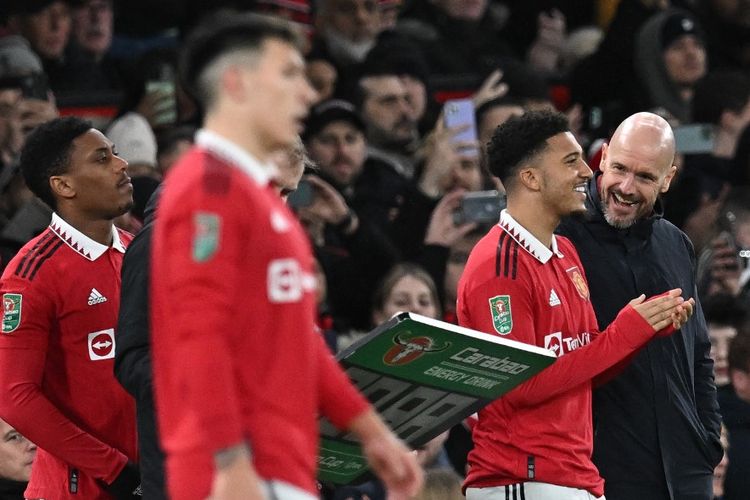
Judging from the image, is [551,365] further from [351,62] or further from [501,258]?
[351,62]

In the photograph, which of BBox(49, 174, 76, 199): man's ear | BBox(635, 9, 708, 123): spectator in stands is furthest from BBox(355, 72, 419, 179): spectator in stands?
BBox(49, 174, 76, 199): man's ear

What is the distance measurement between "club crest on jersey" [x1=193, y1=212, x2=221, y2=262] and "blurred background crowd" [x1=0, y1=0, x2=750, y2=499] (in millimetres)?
3899

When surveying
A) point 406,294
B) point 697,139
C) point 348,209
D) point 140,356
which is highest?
point 140,356

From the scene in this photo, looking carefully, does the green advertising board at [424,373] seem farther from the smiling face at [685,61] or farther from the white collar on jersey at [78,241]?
the smiling face at [685,61]

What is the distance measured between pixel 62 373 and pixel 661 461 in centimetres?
193

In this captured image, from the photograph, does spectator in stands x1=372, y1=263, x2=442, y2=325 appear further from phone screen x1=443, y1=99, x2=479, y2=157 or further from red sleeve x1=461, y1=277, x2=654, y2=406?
red sleeve x1=461, y1=277, x2=654, y2=406

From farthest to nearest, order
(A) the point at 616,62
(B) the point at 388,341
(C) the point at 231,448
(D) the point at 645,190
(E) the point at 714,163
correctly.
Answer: (A) the point at 616,62 < (E) the point at 714,163 < (D) the point at 645,190 < (B) the point at 388,341 < (C) the point at 231,448

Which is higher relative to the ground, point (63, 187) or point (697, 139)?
point (63, 187)

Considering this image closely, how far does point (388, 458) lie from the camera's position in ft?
11.5

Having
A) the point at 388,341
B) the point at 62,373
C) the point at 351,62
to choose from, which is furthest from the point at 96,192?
the point at 351,62

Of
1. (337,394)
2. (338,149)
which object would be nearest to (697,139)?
(338,149)

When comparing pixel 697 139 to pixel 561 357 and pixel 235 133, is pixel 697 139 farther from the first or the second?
pixel 235 133

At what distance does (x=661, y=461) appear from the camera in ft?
18.0

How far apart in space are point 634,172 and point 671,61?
4808 mm
